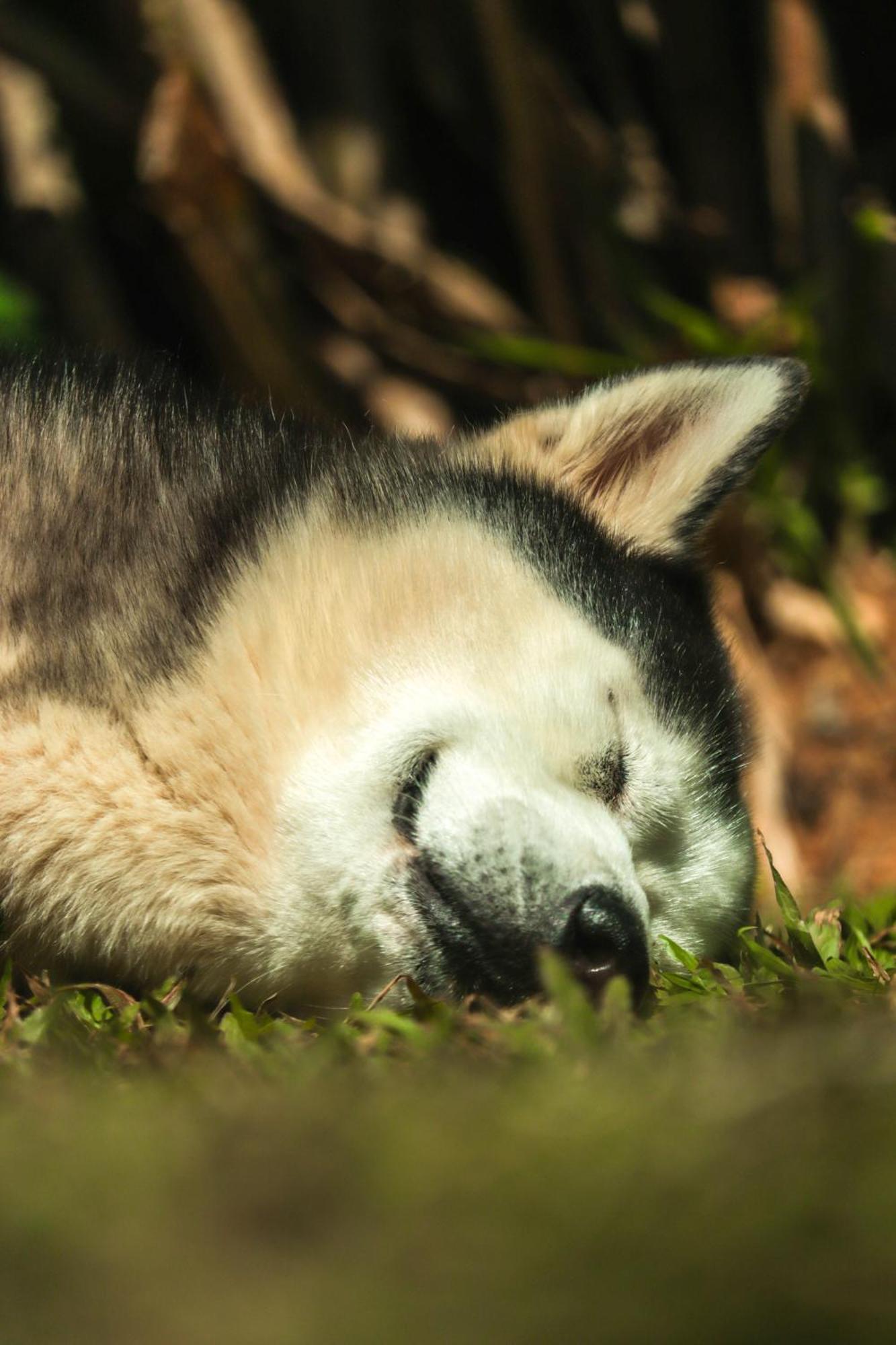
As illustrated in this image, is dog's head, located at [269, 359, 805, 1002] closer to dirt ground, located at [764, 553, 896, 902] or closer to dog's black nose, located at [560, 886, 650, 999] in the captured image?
dog's black nose, located at [560, 886, 650, 999]

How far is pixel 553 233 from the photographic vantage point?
520 cm

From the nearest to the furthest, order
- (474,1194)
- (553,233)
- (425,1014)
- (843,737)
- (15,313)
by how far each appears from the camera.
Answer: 1. (474,1194)
2. (425,1014)
3. (15,313)
4. (843,737)
5. (553,233)

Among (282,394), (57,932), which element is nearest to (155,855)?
(57,932)

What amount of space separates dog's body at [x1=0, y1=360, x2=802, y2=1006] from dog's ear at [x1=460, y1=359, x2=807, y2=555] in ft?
0.05

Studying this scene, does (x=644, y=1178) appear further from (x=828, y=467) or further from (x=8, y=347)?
(x=828, y=467)

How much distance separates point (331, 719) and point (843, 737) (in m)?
3.14

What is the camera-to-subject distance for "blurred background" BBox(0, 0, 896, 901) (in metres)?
4.79

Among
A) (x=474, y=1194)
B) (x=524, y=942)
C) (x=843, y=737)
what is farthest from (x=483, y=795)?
(x=843, y=737)

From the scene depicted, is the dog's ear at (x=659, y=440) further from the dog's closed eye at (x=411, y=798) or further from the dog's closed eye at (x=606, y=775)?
the dog's closed eye at (x=411, y=798)

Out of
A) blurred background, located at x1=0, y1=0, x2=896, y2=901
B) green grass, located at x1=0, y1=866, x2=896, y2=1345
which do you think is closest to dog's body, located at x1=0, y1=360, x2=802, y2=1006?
green grass, located at x1=0, y1=866, x2=896, y2=1345

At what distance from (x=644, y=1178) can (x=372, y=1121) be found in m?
0.28

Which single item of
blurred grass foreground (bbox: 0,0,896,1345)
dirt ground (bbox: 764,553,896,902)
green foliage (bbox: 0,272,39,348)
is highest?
green foliage (bbox: 0,272,39,348)

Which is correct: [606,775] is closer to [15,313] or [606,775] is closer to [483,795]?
[483,795]

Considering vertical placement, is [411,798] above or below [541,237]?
above
